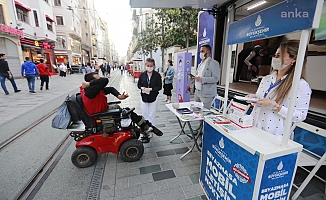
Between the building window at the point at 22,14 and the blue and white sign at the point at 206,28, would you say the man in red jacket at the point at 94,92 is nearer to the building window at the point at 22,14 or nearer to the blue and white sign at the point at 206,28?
the blue and white sign at the point at 206,28

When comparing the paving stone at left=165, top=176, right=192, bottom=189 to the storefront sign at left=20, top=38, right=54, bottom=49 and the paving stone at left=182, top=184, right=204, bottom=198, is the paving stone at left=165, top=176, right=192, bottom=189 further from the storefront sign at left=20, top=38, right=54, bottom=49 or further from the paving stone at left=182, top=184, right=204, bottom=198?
the storefront sign at left=20, top=38, right=54, bottom=49

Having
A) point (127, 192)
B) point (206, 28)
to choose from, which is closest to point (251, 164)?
point (127, 192)

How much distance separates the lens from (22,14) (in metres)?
16.2

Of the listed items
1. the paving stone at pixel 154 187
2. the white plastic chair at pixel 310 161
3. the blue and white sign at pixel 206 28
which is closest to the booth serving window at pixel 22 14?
the blue and white sign at pixel 206 28

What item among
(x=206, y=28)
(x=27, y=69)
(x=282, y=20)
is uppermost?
(x=206, y=28)

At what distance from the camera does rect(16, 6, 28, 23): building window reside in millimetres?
15566

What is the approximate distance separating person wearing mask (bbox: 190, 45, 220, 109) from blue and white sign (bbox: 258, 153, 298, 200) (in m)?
2.11

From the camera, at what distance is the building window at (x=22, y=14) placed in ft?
51.1

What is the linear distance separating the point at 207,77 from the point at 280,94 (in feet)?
5.71

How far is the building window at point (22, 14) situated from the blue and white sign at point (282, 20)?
21.6 m

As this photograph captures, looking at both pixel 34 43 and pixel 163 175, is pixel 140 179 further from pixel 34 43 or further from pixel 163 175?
pixel 34 43

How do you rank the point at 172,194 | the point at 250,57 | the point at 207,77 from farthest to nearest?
the point at 250,57, the point at 207,77, the point at 172,194

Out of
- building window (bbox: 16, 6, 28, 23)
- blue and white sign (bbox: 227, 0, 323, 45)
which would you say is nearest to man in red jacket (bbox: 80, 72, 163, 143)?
blue and white sign (bbox: 227, 0, 323, 45)

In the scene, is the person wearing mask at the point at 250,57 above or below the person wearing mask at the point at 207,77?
above
